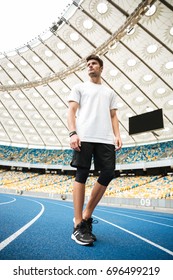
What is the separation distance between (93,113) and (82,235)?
1.37 m

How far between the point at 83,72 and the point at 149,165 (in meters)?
14.3

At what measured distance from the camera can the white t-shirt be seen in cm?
250

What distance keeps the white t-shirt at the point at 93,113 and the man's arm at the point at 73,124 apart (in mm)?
70

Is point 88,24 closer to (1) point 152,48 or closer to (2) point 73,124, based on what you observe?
(1) point 152,48

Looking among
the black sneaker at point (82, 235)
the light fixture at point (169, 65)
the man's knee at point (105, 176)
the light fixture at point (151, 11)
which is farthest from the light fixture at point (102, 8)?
the black sneaker at point (82, 235)

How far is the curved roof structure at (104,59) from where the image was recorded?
1469 centimetres

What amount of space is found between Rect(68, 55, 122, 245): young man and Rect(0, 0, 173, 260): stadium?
46cm

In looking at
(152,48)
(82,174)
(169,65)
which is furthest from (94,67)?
(169,65)

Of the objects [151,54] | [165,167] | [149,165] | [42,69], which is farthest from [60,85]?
[165,167]

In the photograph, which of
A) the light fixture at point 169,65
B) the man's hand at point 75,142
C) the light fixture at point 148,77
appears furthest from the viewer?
the light fixture at point 148,77

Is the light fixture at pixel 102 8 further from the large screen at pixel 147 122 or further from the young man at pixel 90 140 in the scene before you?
the young man at pixel 90 140

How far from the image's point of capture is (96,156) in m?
2.54

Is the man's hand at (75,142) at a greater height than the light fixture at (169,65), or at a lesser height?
lesser

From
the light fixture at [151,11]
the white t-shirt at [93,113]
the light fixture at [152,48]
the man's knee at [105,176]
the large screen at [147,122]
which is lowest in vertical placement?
the man's knee at [105,176]
